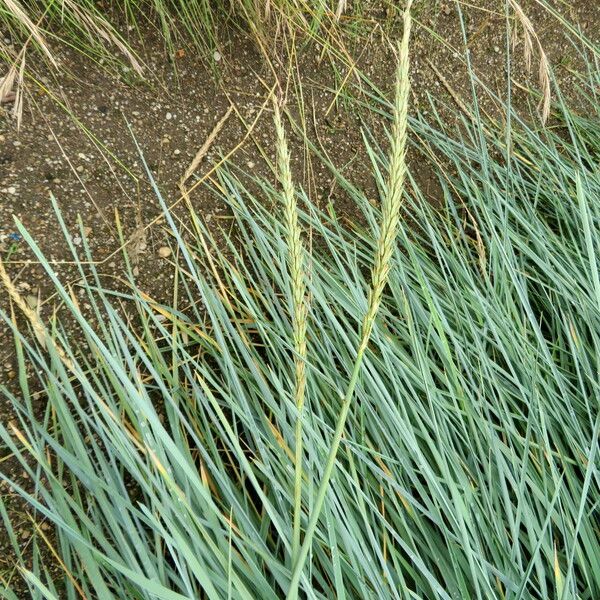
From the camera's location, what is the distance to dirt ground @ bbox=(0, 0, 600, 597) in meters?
1.07

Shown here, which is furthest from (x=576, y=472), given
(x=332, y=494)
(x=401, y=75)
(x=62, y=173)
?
(x=62, y=173)

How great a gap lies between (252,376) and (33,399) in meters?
0.37

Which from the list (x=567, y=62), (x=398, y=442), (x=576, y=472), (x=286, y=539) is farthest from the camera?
(x=567, y=62)

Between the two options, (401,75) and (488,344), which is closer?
(401,75)

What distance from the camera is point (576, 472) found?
1.05 metres

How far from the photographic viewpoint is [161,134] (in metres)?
1.20

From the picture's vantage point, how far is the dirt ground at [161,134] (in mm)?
1074

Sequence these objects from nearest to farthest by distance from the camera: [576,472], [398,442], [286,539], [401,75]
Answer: [401,75], [286,539], [398,442], [576,472]

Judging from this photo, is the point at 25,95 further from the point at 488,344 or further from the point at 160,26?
the point at 488,344

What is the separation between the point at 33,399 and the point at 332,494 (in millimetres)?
548

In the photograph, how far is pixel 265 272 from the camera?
1.18m

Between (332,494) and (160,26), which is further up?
(160,26)

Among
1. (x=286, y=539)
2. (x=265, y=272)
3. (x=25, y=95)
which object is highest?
(x=25, y=95)

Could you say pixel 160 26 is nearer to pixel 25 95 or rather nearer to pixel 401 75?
pixel 25 95
